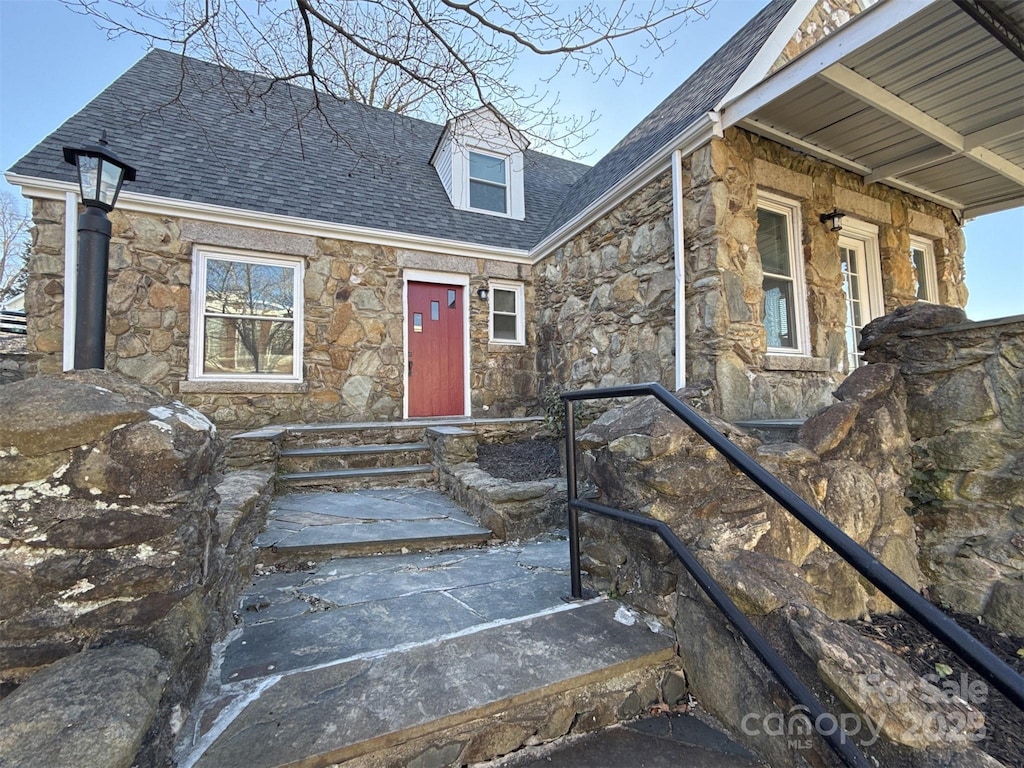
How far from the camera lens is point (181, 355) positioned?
17.4 ft

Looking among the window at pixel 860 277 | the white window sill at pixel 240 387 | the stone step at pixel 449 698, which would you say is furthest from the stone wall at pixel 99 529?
the window at pixel 860 277

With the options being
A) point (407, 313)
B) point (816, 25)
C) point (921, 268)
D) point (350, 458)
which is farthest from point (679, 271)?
point (921, 268)

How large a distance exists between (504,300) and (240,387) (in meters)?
3.77

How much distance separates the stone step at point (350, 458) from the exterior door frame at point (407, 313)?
1316 millimetres

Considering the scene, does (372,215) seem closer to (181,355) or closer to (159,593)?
(181,355)

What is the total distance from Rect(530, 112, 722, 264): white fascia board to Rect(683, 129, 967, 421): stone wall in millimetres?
111

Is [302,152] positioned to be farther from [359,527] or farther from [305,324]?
[359,527]

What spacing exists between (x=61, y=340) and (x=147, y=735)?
550 centimetres

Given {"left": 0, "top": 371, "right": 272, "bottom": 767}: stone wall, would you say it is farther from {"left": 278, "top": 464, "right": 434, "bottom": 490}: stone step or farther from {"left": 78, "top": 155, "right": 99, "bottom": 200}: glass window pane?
{"left": 278, "top": 464, "right": 434, "bottom": 490}: stone step

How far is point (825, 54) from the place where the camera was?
3.16 metres

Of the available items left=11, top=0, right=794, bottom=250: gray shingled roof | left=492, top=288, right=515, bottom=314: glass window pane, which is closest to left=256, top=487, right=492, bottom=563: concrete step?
left=11, top=0, right=794, bottom=250: gray shingled roof

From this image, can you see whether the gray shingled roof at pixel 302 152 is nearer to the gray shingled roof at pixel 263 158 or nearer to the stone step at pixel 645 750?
the gray shingled roof at pixel 263 158

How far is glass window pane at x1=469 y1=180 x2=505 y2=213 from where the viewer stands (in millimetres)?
7629

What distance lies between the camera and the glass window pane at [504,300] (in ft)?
22.9
